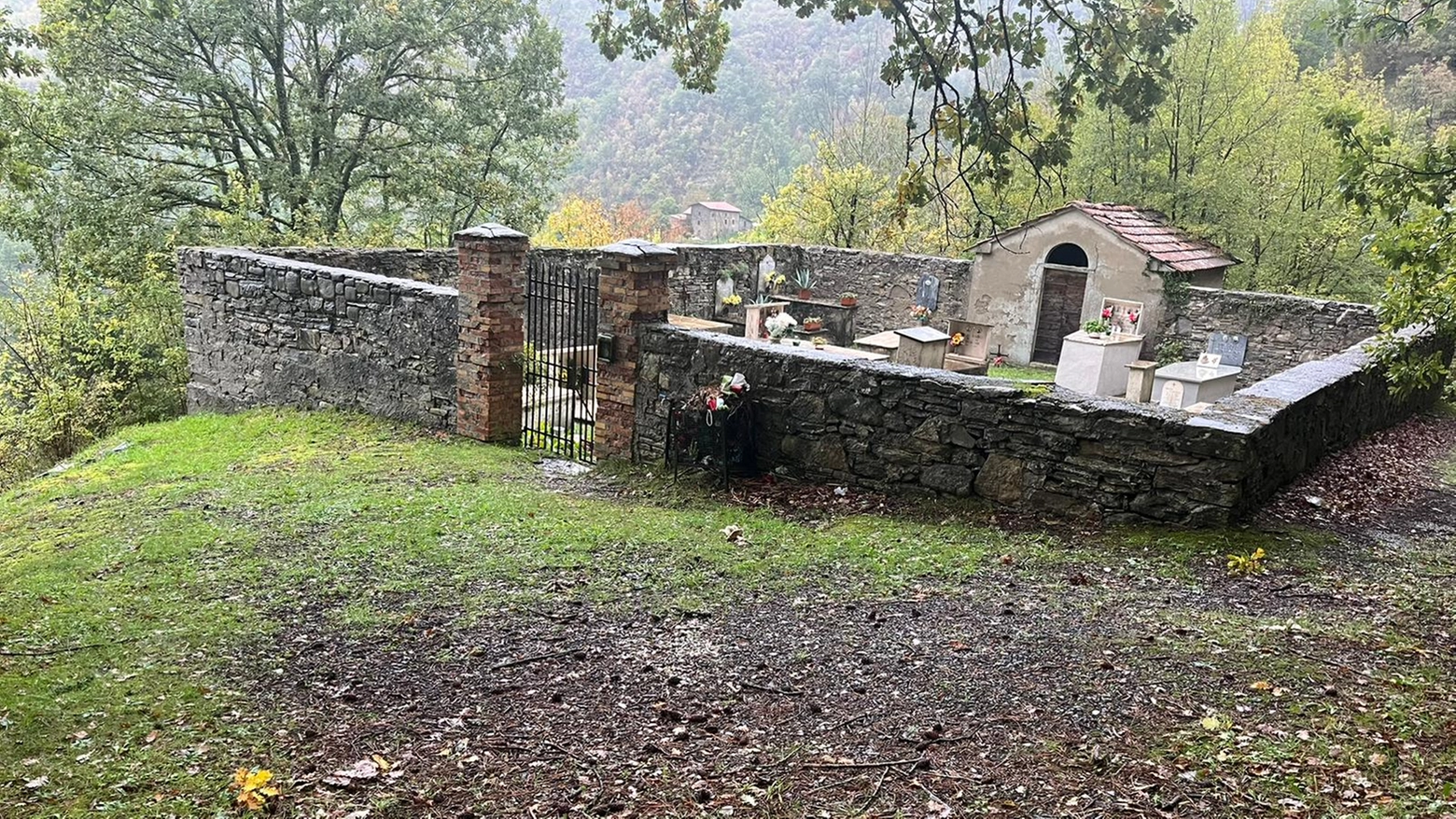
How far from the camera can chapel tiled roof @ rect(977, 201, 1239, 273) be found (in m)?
14.3

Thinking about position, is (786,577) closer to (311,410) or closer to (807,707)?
(807,707)

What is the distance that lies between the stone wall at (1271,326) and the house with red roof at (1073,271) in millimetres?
516

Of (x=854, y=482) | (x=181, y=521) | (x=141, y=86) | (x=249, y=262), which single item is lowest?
(x=181, y=521)

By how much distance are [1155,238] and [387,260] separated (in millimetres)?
11255

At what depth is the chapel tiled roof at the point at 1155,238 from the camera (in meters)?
14.3

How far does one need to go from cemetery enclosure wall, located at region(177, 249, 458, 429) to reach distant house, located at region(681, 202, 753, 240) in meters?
40.1

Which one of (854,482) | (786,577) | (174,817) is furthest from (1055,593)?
(174,817)

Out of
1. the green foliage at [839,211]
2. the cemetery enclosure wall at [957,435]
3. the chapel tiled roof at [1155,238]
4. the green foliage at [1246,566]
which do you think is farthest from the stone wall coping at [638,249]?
the green foliage at [839,211]

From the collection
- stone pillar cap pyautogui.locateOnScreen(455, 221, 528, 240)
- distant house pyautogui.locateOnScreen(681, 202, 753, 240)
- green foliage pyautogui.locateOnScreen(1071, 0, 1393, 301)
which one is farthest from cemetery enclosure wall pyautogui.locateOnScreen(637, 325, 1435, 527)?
distant house pyautogui.locateOnScreen(681, 202, 753, 240)

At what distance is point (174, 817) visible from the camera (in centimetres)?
302

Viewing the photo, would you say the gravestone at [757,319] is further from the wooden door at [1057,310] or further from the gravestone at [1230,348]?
the gravestone at [1230,348]

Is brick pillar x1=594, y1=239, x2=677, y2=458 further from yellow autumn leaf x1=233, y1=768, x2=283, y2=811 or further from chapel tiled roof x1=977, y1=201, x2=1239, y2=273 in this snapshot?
chapel tiled roof x1=977, y1=201, x2=1239, y2=273

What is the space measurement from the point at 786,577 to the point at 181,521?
430 centimetres

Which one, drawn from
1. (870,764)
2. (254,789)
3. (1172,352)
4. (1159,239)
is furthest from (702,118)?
(254,789)
